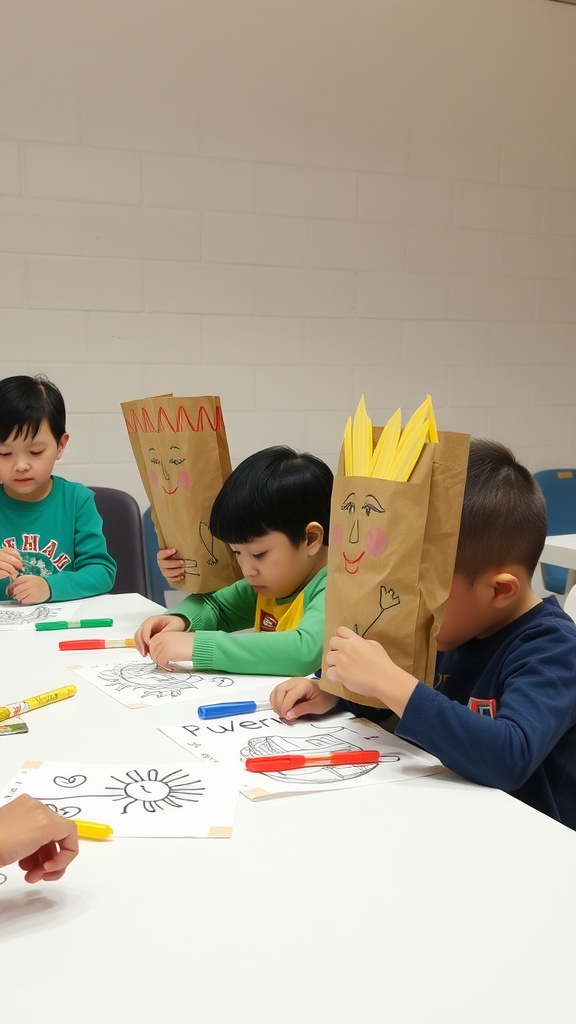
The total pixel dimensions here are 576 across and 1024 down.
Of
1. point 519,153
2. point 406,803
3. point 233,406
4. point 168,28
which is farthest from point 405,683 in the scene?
point 519,153

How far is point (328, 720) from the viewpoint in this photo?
112 centimetres

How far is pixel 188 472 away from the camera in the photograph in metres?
1.54

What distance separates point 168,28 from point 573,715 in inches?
108

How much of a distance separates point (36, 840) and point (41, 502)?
1.63m

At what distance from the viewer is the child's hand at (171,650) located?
1.34 meters

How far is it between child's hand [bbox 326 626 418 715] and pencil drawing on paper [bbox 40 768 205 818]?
191 millimetres

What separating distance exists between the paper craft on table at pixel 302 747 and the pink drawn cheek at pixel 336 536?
0.72 feet

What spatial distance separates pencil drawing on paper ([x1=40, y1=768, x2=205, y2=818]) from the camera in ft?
2.80

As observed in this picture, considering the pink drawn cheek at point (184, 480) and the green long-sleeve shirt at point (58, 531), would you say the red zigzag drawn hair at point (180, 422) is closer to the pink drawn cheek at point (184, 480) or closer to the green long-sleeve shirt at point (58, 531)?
the pink drawn cheek at point (184, 480)

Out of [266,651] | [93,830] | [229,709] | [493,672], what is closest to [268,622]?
[266,651]

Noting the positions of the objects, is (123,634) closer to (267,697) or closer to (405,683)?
(267,697)

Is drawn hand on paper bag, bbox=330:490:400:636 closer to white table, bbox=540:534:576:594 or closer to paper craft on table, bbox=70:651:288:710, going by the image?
paper craft on table, bbox=70:651:288:710

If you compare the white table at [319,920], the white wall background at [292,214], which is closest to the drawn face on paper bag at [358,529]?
the white table at [319,920]

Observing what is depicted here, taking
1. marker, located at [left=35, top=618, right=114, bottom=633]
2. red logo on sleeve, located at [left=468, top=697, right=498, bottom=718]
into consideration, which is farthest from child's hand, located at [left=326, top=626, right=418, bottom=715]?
marker, located at [left=35, top=618, right=114, bottom=633]
